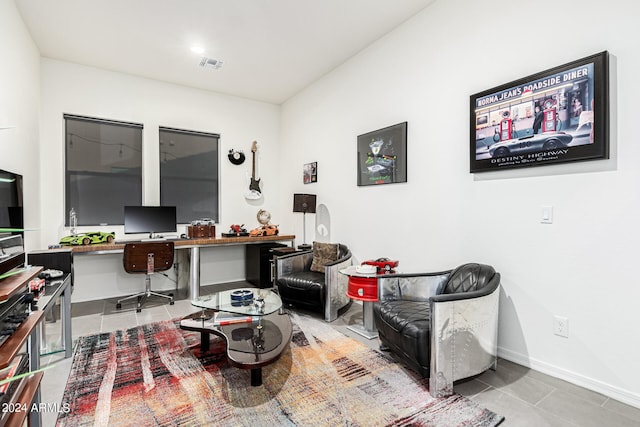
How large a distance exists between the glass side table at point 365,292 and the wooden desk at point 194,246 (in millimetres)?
2244

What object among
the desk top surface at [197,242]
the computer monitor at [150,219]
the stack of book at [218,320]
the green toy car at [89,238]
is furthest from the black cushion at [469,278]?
the green toy car at [89,238]

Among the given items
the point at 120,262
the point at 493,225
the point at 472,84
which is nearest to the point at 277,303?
the point at 493,225

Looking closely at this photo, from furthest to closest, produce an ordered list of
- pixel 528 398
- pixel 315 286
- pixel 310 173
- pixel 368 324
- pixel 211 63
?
pixel 310 173 → pixel 211 63 → pixel 315 286 → pixel 368 324 → pixel 528 398

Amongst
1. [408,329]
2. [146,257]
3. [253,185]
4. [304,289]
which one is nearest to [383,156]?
[304,289]

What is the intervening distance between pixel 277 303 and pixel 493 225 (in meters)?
1.95

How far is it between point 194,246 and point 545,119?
13.6ft

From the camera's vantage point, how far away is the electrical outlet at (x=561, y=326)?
2.29 m

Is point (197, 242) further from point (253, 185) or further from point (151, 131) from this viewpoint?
point (151, 131)

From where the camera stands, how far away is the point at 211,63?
14.2ft

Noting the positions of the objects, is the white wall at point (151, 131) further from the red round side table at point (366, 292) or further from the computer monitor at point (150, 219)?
the red round side table at point (366, 292)

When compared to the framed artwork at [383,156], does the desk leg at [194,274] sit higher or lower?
lower

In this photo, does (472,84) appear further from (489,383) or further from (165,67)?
(165,67)

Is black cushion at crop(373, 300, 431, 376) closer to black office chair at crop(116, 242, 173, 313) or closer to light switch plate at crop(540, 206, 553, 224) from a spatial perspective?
light switch plate at crop(540, 206, 553, 224)

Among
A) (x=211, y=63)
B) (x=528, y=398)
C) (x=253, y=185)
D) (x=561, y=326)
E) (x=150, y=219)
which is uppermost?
(x=211, y=63)
